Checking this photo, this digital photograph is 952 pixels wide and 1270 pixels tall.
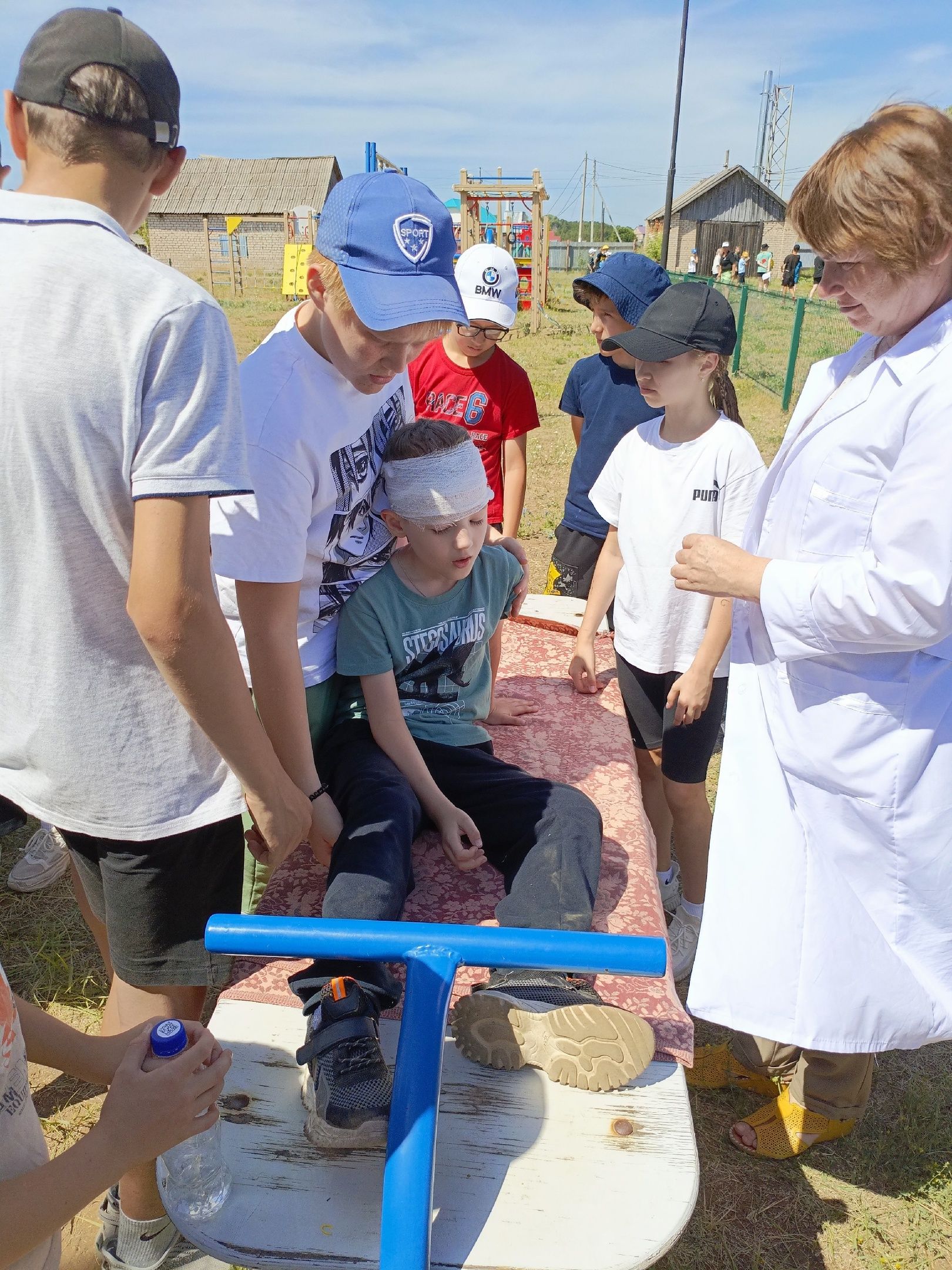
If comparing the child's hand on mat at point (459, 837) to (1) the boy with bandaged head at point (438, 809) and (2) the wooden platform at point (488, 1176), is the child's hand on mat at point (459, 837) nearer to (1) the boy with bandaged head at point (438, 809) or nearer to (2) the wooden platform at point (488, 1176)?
(1) the boy with bandaged head at point (438, 809)

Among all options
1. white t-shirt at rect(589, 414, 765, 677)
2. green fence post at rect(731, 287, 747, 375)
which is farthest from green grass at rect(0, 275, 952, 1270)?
green fence post at rect(731, 287, 747, 375)

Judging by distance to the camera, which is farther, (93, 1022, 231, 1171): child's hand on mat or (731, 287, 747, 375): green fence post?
(731, 287, 747, 375): green fence post

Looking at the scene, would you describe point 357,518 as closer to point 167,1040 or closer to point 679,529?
point 679,529

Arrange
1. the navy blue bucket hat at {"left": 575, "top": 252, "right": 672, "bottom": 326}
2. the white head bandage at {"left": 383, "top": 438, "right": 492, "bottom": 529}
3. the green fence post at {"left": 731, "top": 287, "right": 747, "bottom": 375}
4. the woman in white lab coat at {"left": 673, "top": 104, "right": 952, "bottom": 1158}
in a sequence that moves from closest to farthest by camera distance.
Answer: the woman in white lab coat at {"left": 673, "top": 104, "right": 952, "bottom": 1158} → the white head bandage at {"left": 383, "top": 438, "right": 492, "bottom": 529} → the navy blue bucket hat at {"left": 575, "top": 252, "right": 672, "bottom": 326} → the green fence post at {"left": 731, "top": 287, "right": 747, "bottom": 375}

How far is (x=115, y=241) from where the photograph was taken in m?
1.16

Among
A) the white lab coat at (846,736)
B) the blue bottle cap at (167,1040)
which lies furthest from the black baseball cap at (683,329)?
the blue bottle cap at (167,1040)

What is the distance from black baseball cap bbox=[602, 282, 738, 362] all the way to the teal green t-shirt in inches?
25.8

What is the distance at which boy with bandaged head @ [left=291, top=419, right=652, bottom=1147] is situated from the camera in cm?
147

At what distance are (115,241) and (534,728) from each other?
72.5 inches

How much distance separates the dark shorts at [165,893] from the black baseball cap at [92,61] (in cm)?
102

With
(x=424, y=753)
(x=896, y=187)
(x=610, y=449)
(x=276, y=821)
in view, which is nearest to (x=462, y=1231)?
(x=276, y=821)

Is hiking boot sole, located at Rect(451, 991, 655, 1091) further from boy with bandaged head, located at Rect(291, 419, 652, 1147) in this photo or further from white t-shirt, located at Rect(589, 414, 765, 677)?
white t-shirt, located at Rect(589, 414, 765, 677)

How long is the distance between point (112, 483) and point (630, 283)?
251cm

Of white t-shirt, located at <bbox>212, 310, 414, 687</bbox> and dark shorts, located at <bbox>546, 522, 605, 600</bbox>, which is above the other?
white t-shirt, located at <bbox>212, 310, 414, 687</bbox>
